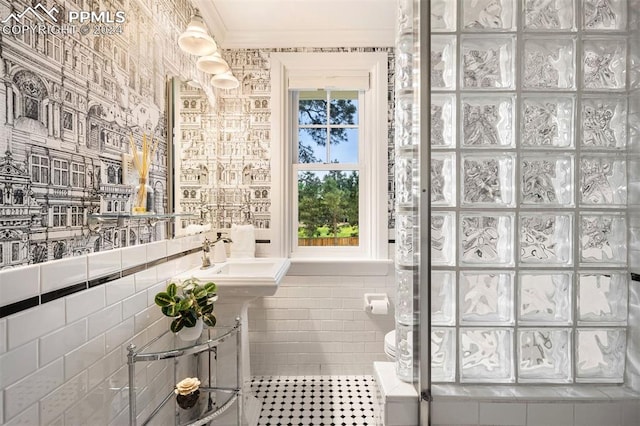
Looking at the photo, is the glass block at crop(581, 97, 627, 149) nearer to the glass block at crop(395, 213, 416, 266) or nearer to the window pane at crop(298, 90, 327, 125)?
the glass block at crop(395, 213, 416, 266)

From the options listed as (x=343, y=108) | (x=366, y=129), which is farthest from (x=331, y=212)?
(x=343, y=108)

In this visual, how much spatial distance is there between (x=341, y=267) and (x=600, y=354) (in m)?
1.53

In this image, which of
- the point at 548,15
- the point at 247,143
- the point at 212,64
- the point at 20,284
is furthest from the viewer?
the point at 247,143

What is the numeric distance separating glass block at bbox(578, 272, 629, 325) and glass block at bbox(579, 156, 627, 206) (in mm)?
249

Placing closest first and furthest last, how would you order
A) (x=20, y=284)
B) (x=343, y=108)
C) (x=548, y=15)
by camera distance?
(x=20, y=284), (x=548, y=15), (x=343, y=108)

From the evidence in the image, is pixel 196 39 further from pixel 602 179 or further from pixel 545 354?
pixel 545 354

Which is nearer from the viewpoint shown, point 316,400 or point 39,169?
point 39,169

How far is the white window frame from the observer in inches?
92.0

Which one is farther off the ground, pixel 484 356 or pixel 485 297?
pixel 485 297


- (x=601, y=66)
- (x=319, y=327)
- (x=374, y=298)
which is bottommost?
(x=319, y=327)

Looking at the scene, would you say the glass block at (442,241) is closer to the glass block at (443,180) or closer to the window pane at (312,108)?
the glass block at (443,180)

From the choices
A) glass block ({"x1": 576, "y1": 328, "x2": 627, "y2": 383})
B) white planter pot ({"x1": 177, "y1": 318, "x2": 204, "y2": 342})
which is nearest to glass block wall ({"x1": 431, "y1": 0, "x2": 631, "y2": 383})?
glass block ({"x1": 576, "y1": 328, "x2": 627, "y2": 383})

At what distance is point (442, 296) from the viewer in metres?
1.03

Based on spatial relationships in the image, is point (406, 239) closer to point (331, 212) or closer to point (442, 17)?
point (442, 17)
